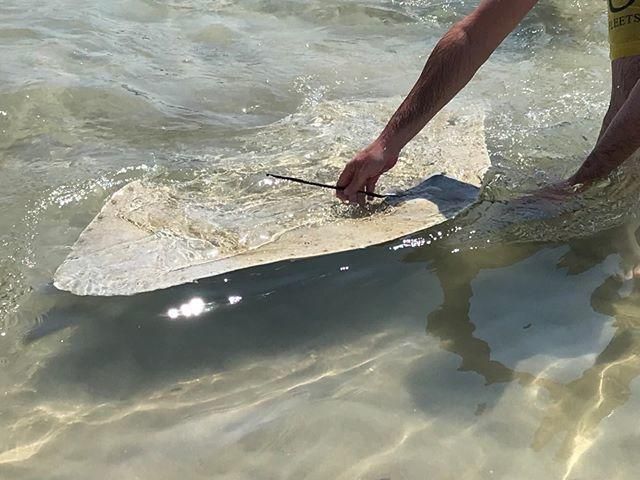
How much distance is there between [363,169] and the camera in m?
3.19

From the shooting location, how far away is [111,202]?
334 cm

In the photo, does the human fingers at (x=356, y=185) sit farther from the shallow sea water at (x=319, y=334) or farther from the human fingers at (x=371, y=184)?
the shallow sea water at (x=319, y=334)

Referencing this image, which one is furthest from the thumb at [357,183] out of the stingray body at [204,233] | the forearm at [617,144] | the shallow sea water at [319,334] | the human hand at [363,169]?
the forearm at [617,144]

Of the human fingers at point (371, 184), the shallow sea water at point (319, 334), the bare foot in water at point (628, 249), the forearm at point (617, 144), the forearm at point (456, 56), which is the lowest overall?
the shallow sea water at point (319, 334)

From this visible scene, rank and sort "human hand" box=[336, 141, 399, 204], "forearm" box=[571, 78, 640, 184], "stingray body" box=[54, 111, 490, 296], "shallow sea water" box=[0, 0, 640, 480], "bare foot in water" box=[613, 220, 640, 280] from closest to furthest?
"shallow sea water" box=[0, 0, 640, 480] → "stingray body" box=[54, 111, 490, 296] → "bare foot in water" box=[613, 220, 640, 280] → "human hand" box=[336, 141, 399, 204] → "forearm" box=[571, 78, 640, 184]

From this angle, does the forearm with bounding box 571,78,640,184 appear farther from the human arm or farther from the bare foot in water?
the human arm

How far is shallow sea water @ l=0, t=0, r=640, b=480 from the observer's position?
231cm

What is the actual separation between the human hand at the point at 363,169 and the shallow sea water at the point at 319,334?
28 centimetres

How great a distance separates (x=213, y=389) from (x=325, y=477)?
563 mm

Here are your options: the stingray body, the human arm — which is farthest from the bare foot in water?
the human arm

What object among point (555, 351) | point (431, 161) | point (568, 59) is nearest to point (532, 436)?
point (555, 351)

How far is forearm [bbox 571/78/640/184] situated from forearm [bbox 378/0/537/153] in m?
0.64

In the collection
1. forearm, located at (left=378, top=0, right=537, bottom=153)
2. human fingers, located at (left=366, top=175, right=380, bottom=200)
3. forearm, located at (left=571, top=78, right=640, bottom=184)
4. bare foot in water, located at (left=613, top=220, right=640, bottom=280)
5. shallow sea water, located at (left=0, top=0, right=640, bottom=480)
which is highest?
forearm, located at (left=378, top=0, right=537, bottom=153)

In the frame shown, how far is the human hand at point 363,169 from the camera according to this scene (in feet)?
10.4
